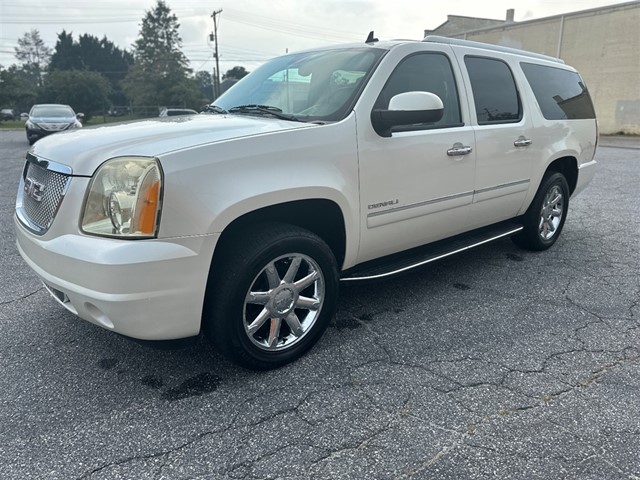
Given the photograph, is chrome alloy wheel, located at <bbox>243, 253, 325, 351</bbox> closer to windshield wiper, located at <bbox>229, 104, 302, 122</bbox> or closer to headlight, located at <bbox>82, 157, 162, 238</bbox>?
headlight, located at <bbox>82, 157, 162, 238</bbox>

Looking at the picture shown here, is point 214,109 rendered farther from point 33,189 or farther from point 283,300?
point 283,300

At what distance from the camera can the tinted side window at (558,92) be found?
4.53 meters

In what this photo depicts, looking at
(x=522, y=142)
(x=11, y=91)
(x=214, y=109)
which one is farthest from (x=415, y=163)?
(x=11, y=91)

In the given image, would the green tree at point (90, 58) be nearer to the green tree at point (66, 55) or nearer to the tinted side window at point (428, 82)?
the green tree at point (66, 55)

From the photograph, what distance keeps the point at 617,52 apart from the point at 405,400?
2969 cm

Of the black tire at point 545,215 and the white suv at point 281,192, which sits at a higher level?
the white suv at point 281,192

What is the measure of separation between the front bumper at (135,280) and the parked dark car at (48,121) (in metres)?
16.3

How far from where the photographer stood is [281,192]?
101 inches

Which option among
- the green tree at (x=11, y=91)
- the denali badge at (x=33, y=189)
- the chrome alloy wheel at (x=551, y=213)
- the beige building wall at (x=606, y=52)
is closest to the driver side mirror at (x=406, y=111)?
the denali badge at (x=33, y=189)

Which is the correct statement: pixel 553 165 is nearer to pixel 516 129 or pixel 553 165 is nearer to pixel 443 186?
pixel 516 129

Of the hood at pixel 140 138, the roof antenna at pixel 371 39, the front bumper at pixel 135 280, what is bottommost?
the front bumper at pixel 135 280

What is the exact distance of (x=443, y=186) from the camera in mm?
3504

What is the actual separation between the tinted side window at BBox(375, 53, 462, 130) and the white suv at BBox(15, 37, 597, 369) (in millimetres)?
11

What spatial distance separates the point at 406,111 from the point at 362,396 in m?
1.67
